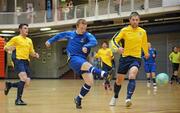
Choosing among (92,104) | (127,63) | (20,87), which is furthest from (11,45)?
(127,63)

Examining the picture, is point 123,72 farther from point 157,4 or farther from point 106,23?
point 106,23

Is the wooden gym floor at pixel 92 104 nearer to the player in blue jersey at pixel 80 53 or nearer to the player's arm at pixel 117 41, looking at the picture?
the player in blue jersey at pixel 80 53

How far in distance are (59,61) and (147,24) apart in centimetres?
1516

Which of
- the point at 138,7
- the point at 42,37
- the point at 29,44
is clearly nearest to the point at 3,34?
the point at 42,37

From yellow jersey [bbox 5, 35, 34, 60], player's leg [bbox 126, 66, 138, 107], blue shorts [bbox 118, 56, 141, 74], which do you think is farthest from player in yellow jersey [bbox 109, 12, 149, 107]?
yellow jersey [bbox 5, 35, 34, 60]

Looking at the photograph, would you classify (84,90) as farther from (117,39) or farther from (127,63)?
(117,39)

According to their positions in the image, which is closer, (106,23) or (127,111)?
(127,111)

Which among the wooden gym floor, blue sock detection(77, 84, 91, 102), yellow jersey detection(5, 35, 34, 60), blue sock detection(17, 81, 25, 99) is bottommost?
the wooden gym floor

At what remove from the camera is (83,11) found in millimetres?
38281

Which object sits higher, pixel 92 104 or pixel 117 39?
pixel 117 39

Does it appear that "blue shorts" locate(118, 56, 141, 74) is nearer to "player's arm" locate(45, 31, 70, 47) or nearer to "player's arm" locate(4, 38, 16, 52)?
"player's arm" locate(45, 31, 70, 47)

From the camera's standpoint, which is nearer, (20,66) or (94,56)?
(20,66)

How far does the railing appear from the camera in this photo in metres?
32.6

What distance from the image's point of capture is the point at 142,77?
3691cm
